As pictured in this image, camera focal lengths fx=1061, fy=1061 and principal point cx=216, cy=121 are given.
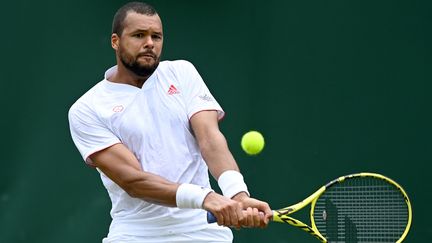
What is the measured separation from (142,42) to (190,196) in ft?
2.76

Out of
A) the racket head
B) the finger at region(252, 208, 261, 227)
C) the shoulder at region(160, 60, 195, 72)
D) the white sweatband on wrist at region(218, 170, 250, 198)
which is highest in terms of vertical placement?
the shoulder at region(160, 60, 195, 72)

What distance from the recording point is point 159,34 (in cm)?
478

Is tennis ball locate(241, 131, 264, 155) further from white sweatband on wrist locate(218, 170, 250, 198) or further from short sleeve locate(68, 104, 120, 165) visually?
white sweatband on wrist locate(218, 170, 250, 198)

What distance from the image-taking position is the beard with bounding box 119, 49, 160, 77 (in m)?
4.77

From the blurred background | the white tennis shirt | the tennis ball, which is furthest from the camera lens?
the blurred background

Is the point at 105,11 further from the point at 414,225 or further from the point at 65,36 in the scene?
the point at 414,225

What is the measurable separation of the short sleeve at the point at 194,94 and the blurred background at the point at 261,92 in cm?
206

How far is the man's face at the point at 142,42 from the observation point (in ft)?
15.6

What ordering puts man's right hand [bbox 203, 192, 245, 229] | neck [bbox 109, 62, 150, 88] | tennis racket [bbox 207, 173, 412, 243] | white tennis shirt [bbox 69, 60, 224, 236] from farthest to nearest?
tennis racket [bbox 207, 173, 412, 243], neck [bbox 109, 62, 150, 88], white tennis shirt [bbox 69, 60, 224, 236], man's right hand [bbox 203, 192, 245, 229]

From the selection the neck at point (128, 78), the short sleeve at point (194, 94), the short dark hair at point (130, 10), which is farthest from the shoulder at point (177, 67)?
the short dark hair at point (130, 10)

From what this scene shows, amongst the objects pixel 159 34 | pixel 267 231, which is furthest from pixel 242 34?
pixel 159 34

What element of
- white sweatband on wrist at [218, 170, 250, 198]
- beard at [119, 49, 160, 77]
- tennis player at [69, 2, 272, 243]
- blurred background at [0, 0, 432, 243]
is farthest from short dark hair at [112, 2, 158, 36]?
blurred background at [0, 0, 432, 243]

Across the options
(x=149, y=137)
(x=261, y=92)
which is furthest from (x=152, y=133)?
(x=261, y=92)

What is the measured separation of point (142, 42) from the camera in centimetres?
475
